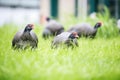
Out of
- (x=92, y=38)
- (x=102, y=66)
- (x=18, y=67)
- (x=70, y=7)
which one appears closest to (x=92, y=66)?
(x=102, y=66)

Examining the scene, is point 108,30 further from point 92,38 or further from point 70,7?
Result: point 70,7

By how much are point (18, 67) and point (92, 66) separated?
85cm

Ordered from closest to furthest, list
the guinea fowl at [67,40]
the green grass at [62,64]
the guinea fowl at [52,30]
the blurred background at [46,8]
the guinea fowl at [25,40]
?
the green grass at [62,64] < the guinea fowl at [25,40] < the guinea fowl at [67,40] < the guinea fowl at [52,30] < the blurred background at [46,8]

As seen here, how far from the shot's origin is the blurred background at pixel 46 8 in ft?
33.0

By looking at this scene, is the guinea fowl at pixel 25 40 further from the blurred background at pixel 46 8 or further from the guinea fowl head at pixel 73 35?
the blurred background at pixel 46 8

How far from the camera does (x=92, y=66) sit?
3.59m

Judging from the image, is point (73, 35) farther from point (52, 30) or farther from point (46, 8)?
point (46, 8)

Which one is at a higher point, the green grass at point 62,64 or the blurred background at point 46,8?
the blurred background at point 46,8

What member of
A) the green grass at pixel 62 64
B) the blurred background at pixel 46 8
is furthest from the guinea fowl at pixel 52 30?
the blurred background at pixel 46 8

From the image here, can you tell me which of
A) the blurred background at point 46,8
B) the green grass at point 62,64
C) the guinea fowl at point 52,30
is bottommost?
the green grass at point 62,64

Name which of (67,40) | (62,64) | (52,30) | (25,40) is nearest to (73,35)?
(67,40)

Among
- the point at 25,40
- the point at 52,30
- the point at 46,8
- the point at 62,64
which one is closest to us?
the point at 62,64

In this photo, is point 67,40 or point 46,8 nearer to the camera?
point 67,40

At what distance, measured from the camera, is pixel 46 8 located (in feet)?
38.3
